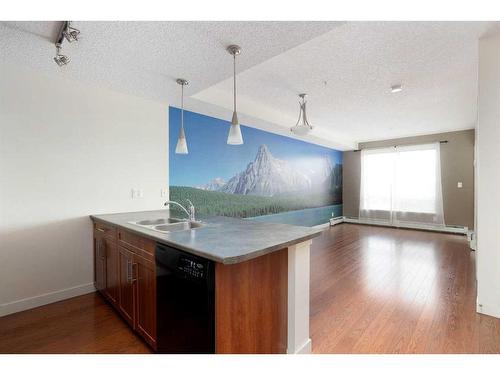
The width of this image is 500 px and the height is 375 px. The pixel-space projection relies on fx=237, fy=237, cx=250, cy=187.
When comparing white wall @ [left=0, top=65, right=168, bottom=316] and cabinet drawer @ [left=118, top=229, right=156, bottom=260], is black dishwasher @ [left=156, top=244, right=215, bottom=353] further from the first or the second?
white wall @ [left=0, top=65, right=168, bottom=316]

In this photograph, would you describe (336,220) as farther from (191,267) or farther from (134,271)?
(191,267)

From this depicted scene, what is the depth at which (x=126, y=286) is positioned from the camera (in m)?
1.96

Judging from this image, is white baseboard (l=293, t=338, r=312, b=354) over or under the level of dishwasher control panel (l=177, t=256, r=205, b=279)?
under

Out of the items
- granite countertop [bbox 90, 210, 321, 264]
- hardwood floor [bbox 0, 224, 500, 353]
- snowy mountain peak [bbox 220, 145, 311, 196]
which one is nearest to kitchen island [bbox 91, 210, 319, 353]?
granite countertop [bbox 90, 210, 321, 264]

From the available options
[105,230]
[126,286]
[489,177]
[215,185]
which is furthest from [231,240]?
[215,185]

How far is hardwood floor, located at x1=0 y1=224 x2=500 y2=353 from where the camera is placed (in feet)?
5.75

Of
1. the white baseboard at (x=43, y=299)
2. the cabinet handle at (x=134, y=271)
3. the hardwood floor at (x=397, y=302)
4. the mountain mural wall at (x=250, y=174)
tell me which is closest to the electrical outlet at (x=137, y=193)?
the mountain mural wall at (x=250, y=174)

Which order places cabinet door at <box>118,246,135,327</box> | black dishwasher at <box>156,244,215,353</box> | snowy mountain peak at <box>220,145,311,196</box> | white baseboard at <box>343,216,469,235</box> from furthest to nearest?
white baseboard at <box>343,216,469,235</box> < snowy mountain peak at <box>220,145,311,196</box> < cabinet door at <box>118,246,135,327</box> < black dishwasher at <box>156,244,215,353</box>

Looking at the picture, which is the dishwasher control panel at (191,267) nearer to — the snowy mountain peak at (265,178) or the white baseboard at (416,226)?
the snowy mountain peak at (265,178)

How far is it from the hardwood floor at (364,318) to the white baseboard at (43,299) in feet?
0.21

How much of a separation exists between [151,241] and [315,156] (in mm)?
5476

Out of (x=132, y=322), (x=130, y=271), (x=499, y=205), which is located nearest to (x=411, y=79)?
(x=499, y=205)

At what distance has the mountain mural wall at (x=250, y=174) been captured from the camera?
357 cm

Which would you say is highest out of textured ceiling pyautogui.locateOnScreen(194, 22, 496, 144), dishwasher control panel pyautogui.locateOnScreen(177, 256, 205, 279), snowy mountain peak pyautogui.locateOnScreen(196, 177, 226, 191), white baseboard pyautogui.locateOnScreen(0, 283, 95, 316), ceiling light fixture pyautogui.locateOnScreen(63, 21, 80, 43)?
textured ceiling pyautogui.locateOnScreen(194, 22, 496, 144)
